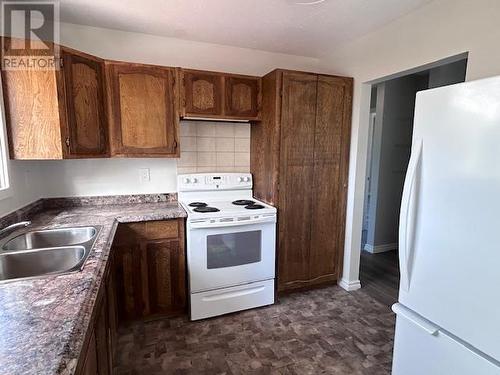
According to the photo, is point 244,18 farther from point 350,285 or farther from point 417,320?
point 350,285

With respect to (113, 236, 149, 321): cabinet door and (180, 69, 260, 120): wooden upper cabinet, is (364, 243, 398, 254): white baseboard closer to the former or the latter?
(180, 69, 260, 120): wooden upper cabinet

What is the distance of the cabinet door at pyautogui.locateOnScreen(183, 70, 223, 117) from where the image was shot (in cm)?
239

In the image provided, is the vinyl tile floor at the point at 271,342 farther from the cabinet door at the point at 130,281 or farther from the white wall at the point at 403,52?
the white wall at the point at 403,52

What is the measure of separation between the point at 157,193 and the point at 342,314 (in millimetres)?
2023

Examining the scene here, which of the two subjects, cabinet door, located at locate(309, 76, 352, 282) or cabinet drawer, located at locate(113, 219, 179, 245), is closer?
cabinet drawer, located at locate(113, 219, 179, 245)

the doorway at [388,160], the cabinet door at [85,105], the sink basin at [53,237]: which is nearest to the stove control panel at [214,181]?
the cabinet door at [85,105]

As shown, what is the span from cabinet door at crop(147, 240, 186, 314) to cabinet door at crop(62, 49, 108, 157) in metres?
0.89

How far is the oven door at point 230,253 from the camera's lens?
2.26 m

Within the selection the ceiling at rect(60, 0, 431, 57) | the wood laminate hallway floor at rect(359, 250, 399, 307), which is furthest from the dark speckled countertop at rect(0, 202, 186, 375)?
the wood laminate hallway floor at rect(359, 250, 399, 307)

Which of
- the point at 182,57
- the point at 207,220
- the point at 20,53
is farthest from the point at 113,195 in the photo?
the point at 182,57

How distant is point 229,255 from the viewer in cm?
237

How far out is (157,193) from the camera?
269 cm

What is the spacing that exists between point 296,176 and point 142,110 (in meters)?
1.45

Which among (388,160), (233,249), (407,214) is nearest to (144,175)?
(233,249)
